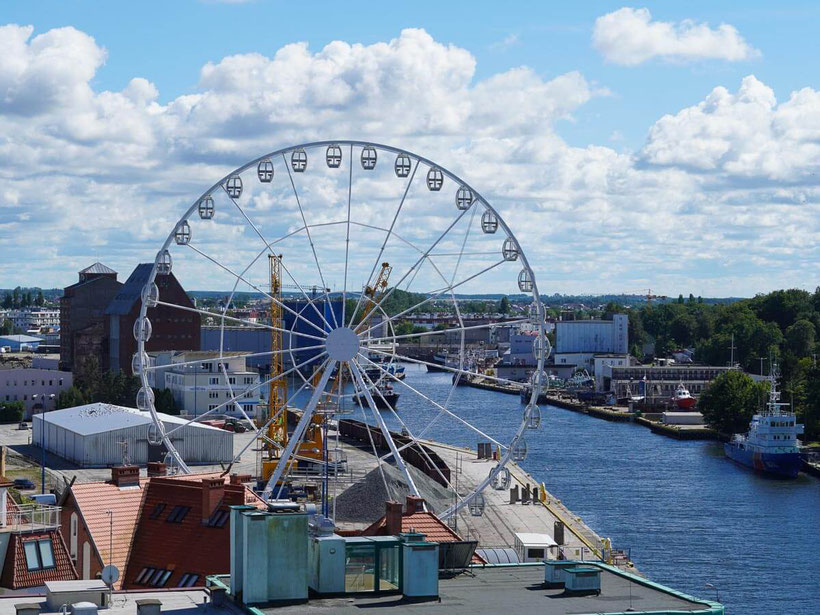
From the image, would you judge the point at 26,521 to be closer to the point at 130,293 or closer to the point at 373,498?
the point at 373,498

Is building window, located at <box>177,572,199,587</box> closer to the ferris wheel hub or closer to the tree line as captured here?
the ferris wheel hub

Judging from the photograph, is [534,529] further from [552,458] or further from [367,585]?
[367,585]

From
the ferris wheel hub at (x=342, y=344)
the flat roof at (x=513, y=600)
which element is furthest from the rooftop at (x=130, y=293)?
the flat roof at (x=513, y=600)

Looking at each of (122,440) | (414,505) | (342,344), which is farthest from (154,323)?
(414,505)

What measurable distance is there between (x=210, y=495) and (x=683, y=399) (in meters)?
103

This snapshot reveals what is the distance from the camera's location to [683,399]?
424ft

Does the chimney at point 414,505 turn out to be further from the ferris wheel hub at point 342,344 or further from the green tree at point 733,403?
the green tree at point 733,403

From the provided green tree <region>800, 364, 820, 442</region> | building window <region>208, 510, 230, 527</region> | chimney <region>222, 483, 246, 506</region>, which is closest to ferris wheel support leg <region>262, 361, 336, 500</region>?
chimney <region>222, 483, 246, 506</region>

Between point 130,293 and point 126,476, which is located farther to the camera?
point 130,293

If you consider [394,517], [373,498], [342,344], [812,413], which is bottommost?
[373,498]

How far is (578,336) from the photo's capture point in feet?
634

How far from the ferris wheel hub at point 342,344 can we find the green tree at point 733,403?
70.0 m

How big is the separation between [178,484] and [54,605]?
43.7 feet

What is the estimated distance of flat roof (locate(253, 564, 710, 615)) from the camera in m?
17.5
